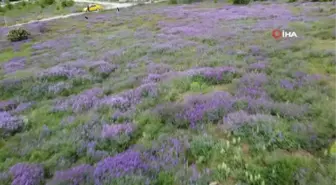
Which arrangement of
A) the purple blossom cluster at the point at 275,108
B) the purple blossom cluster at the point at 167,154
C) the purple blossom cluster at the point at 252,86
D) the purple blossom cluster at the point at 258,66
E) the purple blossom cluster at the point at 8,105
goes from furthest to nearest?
the purple blossom cluster at the point at 258,66, the purple blossom cluster at the point at 8,105, the purple blossom cluster at the point at 252,86, the purple blossom cluster at the point at 275,108, the purple blossom cluster at the point at 167,154

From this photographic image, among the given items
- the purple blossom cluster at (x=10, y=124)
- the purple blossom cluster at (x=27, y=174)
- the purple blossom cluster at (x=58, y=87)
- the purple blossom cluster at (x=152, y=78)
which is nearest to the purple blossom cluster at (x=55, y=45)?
the purple blossom cluster at (x=58, y=87)

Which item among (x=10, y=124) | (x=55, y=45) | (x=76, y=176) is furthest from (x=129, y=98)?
(x=55, y=45)

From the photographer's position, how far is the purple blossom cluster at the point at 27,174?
4.96m

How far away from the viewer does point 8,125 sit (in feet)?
24.3

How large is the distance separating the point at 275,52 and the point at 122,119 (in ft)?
29.4

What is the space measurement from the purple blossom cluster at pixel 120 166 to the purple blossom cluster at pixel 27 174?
110cm

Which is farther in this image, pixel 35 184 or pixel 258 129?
pixel 258 129

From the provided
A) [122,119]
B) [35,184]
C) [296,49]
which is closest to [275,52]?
[296,49]

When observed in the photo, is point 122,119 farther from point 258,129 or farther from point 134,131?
point 258,129

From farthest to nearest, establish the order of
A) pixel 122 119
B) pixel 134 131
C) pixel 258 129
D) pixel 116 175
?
pixel 122 119
pixel 134 131
pixel 258 129
pixel 116 175

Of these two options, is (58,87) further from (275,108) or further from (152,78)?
(275,108)

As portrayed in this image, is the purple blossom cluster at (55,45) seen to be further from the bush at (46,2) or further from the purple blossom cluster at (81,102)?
the bush at (46,2)

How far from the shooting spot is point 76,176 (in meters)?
4.93

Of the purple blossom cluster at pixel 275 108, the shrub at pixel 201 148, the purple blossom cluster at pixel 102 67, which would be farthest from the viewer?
the purple blossom cluster at pixel 102 67
